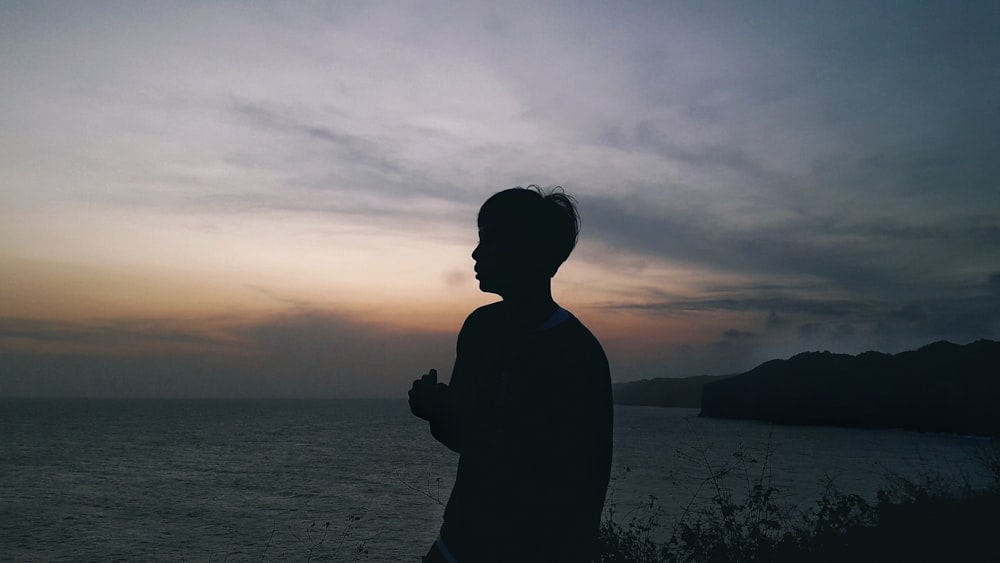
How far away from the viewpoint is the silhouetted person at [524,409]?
199 centimetres

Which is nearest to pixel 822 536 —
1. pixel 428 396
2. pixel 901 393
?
pixel 428 396

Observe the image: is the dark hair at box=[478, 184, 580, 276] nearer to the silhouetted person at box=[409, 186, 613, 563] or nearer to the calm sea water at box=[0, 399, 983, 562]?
the silhouetted person at box=[409, 186, 613, 563]

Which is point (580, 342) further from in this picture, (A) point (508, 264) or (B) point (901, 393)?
(B) point (901, 393)

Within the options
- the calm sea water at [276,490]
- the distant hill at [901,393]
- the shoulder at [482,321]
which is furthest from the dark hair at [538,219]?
the distant hill at [901,393]

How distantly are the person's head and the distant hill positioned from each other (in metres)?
155

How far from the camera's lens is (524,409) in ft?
6.78

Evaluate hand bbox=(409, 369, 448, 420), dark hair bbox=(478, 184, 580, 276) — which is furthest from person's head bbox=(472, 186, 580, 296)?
hand bbox=(409, 369, 448, 420)

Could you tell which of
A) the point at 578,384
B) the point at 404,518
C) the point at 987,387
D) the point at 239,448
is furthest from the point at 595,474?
the point at 987,387

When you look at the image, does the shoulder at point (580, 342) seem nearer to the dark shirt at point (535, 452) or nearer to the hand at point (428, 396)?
Answer: the dark shirt at point (535, 452)

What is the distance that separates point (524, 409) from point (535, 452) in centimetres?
13

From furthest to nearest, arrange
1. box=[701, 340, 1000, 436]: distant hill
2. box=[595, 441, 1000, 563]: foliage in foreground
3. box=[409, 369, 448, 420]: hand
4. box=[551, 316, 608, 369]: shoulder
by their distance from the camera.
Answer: box=[701, 340, 1000, 436]: distant hill → box=[595, 441, 1000, 563]: foliage in foreground → box=[409, 369, 448, 420]: hand → box=[551, 316, 608, 369]: shoulder

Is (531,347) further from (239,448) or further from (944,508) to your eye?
(239,448)

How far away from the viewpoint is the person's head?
2250 millimetres

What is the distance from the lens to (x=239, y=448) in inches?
3745
